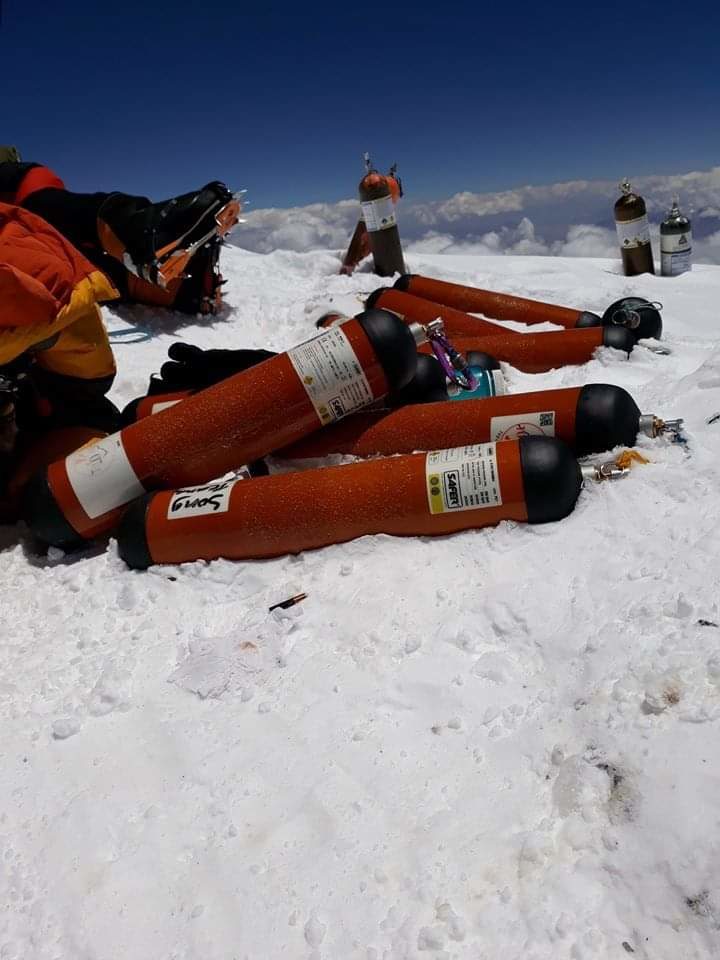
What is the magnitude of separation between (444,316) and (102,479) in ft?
8.59

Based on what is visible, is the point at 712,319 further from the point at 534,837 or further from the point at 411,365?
the point at 534,837

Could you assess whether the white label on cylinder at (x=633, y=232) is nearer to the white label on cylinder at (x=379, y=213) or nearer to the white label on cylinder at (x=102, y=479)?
the white label on cylinder at (x=379, y=213)

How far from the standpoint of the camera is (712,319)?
471 centimetres

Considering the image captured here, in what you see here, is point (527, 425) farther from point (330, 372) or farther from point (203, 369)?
point (203, 369)

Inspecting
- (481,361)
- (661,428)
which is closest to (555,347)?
(481,361)

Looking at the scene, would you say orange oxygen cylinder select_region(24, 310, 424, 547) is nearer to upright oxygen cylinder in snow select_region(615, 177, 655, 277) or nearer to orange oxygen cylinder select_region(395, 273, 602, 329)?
orange oxygen cylinder select_region(395, 273, 602, 329)

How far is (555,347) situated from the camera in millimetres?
3506

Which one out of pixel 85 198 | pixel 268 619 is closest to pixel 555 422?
pixel 268 619

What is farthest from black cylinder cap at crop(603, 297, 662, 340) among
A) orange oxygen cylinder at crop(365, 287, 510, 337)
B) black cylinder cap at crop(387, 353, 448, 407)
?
black cylinder cap at crop(387, 353, 448, 407)

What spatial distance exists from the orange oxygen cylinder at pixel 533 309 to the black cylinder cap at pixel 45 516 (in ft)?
10.4

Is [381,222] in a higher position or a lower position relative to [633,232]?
higher

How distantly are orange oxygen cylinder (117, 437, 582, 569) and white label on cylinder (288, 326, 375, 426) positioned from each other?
0.89 feet

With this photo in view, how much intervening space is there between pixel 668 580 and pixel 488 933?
916 millimetres

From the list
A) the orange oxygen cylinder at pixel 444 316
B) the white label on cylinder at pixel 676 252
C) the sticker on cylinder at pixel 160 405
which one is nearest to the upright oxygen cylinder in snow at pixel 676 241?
the white label on cylinder at pixel 676 252
